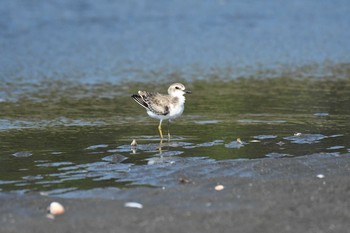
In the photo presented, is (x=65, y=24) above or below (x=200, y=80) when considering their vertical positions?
above

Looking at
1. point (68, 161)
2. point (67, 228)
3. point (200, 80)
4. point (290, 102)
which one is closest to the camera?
point (67, 228)

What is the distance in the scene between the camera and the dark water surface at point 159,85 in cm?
1027

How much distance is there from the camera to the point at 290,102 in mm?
14836

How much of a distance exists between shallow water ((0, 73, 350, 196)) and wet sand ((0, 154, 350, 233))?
1.96 feet

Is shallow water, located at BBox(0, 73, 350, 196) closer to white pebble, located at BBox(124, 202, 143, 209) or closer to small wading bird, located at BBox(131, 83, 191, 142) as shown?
small wading bird, located at BBox(131, 83, 191, 142)

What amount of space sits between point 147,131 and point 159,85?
184 inches

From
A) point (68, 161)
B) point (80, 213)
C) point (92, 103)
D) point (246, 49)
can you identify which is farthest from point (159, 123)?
point (246, 49)

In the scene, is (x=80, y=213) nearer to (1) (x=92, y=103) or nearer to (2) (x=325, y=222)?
(2) (x=325, y=222)

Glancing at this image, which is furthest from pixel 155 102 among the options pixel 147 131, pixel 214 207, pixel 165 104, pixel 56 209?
pixel 56 209

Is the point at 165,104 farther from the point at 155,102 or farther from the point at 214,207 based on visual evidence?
the point at 214,207

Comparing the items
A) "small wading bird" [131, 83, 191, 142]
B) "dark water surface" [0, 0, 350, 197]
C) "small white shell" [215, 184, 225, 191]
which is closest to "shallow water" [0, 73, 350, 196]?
"dark water surface" [0, 0, 350, 197]

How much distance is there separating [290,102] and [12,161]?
649 cm

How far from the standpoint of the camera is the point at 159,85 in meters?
17.1

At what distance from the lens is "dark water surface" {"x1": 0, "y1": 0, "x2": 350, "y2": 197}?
1027cm
